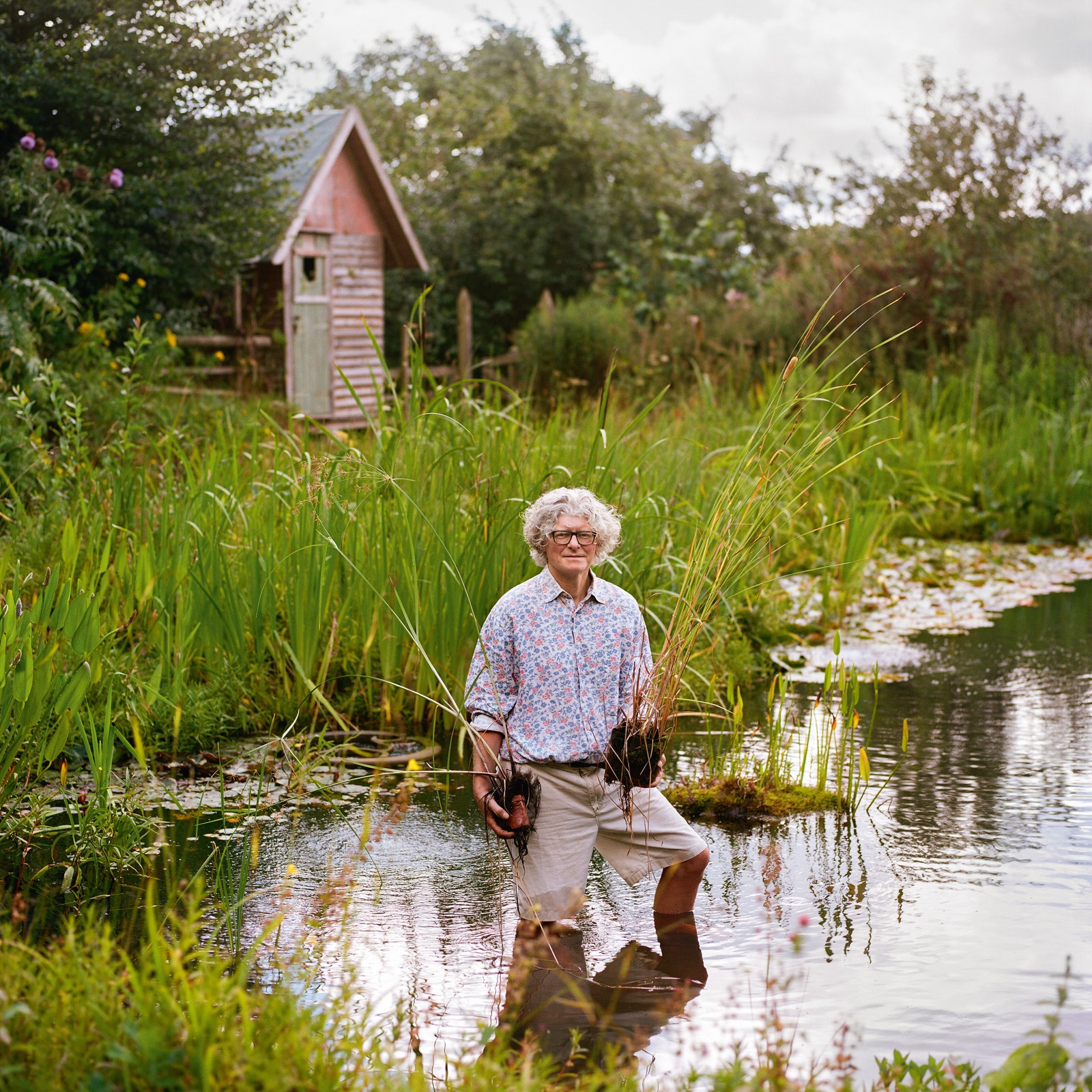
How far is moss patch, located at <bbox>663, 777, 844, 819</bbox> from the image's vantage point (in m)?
4.95

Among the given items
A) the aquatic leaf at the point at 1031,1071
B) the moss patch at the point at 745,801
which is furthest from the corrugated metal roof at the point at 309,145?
the aquatic leaf at the point at 1031,1071

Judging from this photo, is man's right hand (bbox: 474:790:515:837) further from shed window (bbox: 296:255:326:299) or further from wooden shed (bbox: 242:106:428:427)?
shed window (bbox: 296:255:326:299)

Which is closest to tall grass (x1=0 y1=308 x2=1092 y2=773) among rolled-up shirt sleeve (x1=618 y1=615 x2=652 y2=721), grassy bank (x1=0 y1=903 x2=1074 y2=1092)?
rolled-up shirt sleeve (x1=618 y1=615 x2=652 y2=721)

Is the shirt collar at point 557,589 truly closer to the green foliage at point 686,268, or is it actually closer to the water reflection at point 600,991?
the water reflection at point 600,991

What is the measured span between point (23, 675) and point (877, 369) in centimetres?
1104

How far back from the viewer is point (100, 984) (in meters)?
2.39

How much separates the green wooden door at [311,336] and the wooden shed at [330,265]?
0.02m

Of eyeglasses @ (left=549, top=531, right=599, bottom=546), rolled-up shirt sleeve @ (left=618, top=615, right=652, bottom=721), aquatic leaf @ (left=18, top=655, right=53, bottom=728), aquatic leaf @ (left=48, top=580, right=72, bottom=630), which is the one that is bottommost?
aquatic leaf @ (left=18, top=655, right=53, bottom=728)

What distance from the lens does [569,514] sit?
3.71 metres

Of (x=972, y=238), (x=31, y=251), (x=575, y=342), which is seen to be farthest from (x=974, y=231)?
(x=31, y=251)

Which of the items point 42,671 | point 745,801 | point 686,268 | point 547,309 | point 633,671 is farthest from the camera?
point 686,268

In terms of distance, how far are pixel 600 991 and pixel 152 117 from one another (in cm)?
1116

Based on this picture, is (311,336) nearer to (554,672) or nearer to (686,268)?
(686,268)

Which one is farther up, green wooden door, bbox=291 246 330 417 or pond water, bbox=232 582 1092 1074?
green wooden door, bbox=291 246 330 417
